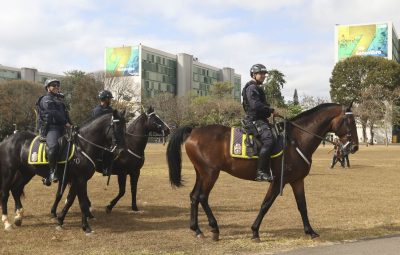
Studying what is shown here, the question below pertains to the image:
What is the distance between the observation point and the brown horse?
8977 millimetres

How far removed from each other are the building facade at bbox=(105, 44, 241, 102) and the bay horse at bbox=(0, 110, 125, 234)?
102074mm

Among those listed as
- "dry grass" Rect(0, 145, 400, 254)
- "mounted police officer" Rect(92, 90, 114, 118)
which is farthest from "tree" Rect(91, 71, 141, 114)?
"mounted police officer" Rect(92, 90, 114, 118)

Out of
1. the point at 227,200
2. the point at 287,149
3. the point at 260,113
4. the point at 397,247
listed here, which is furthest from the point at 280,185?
the point at 227,200

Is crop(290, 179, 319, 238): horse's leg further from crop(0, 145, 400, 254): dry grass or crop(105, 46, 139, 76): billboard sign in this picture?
crop(105, 46, 139, 76): billboard sign

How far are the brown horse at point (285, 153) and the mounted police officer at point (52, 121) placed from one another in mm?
2681

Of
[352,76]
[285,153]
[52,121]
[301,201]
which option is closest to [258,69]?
[285,153]

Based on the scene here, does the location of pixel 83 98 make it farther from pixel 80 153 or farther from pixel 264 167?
pixel 264 167

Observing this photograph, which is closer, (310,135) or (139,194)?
(310,135)

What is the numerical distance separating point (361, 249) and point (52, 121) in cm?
645

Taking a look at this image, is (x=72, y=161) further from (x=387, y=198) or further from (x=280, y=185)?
(x=387, y=198)

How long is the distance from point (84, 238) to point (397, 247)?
18.6ft

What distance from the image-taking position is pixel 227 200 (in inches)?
556

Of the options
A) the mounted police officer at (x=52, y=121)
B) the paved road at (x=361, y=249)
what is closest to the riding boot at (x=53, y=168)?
the mounted police officer at (x=52, y=121)

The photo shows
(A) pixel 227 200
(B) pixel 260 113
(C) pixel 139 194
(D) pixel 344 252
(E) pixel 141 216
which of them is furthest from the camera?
(C) pixel 139 194
